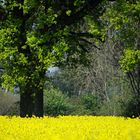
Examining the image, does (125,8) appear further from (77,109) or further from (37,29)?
(77,109)

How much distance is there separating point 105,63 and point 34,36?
18.1 m

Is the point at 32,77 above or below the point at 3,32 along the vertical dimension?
below

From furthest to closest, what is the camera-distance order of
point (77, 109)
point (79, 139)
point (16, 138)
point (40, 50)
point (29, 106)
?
point (77, 109), point (29, 106), point (40, 50), point (16, 138), point (79, 139)

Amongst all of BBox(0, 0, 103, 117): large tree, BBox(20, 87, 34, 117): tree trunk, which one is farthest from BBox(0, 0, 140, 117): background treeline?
BBox(20, 87, 34, 117): tree trunk

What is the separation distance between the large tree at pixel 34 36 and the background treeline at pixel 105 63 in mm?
625

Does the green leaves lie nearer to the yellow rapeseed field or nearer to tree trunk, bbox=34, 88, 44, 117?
tree trunk, bbox=34, 88, 44, 117

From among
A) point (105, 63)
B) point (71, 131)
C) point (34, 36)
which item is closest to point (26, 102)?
point (34, 36)

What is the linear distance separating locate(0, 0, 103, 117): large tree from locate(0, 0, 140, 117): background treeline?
0.63m

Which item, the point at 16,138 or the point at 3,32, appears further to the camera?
the point at 3,32

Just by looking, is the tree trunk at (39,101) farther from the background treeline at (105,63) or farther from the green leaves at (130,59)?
the green leaves at (130,59)

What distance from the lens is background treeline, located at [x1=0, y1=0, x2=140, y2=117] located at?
26500 millimetres

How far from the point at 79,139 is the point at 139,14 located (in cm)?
1760

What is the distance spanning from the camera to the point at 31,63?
25922mm

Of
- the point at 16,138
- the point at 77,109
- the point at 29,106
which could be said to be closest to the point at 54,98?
the point at 77,109
